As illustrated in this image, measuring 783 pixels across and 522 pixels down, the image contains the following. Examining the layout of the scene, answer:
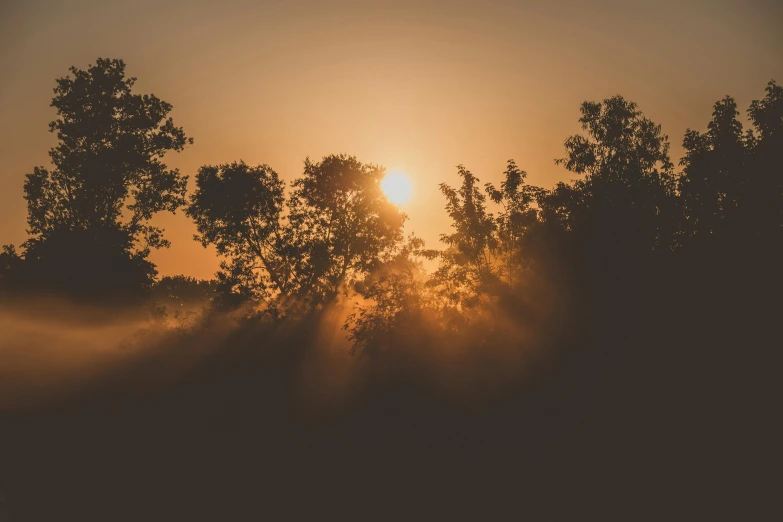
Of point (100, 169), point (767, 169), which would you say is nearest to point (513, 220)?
point (767, 169)

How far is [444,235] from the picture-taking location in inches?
958

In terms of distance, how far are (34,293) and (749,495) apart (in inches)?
1356

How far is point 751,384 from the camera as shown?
17359 mm

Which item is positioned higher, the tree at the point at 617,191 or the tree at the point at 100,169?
the tree at the point at 100,169

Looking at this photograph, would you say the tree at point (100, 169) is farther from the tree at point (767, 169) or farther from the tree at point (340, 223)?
the tree at point (767, 169)

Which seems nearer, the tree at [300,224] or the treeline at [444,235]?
the treeline at [444,235]

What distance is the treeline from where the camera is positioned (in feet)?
63.2

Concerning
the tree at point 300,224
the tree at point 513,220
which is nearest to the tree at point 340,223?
the tree at point 300,224

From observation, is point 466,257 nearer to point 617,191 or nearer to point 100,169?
Answer: point 617,191

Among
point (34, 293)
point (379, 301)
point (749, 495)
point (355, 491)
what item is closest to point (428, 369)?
point (379, 301)

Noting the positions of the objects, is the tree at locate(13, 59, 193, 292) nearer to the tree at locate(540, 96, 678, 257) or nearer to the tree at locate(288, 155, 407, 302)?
the tree at locate(288, 155, 407, 302)

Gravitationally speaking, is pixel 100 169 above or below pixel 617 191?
above

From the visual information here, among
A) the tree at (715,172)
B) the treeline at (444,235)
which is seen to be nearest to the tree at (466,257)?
the treeline at (444,235)

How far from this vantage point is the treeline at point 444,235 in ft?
63.2
